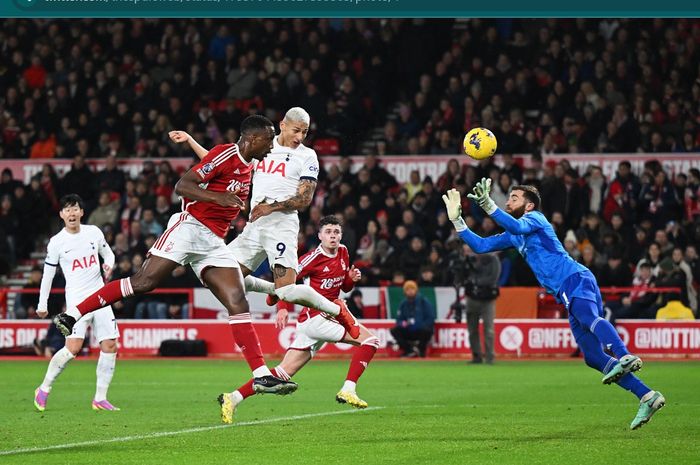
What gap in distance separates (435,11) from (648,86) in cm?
1158

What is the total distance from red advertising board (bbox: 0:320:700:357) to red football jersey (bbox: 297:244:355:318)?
9.89m

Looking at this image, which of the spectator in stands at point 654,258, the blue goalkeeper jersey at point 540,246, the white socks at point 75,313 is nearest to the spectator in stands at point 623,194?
the spectator in stands at point 654,258

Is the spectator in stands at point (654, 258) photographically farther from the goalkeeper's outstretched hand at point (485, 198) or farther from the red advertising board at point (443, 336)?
the goalkeeper's outstretched hand at point (485, 198)

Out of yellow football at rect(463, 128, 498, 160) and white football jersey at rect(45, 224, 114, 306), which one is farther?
white football jersey at rect(45, 224, 114, 306)

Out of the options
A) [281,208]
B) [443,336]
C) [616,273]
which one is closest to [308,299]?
[281,208]

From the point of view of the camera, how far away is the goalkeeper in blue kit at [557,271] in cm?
1093

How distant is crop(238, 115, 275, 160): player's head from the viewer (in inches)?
436

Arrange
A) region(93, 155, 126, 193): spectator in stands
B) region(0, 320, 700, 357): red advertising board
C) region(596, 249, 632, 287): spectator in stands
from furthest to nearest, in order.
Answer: region(93, 155, 126, 193): spectator in stands < region(596, 249, 632, 287): spectator in stands < region(0, 320, 700, 357): red advertising board

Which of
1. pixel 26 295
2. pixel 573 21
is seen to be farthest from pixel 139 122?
pixel 573 21

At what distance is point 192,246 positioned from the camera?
1100 centimetres

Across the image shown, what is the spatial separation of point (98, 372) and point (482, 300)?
31.5 ft

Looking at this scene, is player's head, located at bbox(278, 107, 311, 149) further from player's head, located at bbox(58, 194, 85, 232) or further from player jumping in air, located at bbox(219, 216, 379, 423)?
player's head, located at bbox(58, 194, 85, 232)

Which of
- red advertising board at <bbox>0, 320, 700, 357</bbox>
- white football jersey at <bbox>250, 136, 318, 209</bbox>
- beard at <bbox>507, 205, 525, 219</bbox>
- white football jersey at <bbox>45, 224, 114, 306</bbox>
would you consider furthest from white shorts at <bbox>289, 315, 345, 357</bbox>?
red advertising board at <bbox>0, 320, 700, 357</bbox>

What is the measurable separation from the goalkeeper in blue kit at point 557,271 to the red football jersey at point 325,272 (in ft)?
7.77
